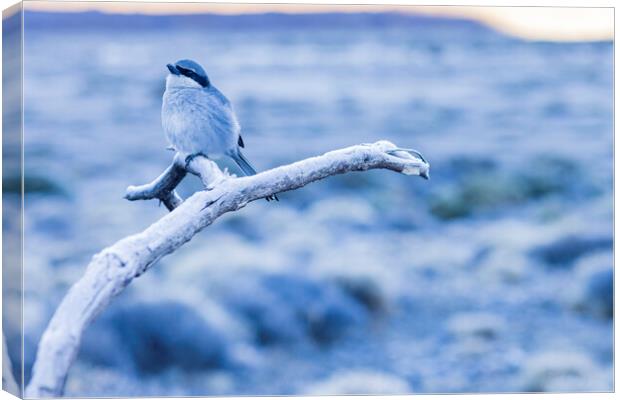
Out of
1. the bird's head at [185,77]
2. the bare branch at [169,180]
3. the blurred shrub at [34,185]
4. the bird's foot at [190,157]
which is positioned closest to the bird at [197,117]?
the bird's head at [185,77]

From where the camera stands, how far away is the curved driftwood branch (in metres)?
2.51

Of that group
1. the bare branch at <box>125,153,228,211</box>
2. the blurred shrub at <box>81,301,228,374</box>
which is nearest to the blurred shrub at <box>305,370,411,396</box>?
the blurred shrub at <box>81,301,228,374</box>

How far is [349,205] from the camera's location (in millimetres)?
6805

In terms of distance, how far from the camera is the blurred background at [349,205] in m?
5.16

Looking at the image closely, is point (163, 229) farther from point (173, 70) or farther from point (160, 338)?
point (160, 338)

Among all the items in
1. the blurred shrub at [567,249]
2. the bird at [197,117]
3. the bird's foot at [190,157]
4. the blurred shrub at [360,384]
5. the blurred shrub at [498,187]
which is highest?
the blurred shrub at [498,187]

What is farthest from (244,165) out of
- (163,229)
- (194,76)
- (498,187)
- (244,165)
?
(498,187)

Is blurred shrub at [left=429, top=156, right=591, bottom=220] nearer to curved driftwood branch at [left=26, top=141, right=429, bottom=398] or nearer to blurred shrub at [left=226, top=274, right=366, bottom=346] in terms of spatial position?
blurred shrub at [left=226, top=274, right=366, bottom=346]

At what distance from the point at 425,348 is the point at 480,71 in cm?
162

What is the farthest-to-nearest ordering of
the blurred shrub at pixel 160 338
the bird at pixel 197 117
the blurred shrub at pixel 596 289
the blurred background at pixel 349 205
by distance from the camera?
the blurred shrub at pixel 160 338, the blurred shrub at pixel 596 289, the blurred background at pixel 349 205, the bird at pixel 197 117

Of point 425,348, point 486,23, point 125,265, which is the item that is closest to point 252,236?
point 425,348

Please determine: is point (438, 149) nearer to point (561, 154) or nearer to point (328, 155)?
point (561, 154)

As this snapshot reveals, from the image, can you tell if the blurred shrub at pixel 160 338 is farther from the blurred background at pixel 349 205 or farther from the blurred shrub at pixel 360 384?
the blurred shrub at pixel 360 384

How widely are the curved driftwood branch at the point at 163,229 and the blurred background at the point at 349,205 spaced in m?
1.48
